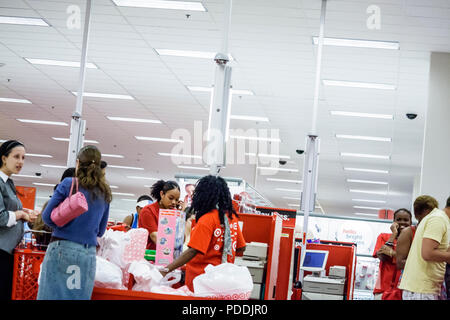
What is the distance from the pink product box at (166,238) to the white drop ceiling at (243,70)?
424 centimetres

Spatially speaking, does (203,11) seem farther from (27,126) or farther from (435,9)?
(27,126)

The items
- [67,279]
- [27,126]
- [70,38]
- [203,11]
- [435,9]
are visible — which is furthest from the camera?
[27,126]

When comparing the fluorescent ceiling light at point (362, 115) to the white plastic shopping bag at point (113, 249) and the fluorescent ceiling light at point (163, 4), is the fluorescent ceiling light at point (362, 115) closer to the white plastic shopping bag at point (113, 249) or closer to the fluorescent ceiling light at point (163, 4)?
the fluorescent ceiling light at point (163, 4)

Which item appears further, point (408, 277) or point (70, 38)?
point (70, 38)

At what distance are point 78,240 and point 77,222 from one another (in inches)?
3.8

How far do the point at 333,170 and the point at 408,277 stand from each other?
603 inches

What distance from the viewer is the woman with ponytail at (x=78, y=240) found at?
10.6 feet

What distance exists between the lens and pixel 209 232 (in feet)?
12.3

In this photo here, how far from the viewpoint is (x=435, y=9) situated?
7375mm

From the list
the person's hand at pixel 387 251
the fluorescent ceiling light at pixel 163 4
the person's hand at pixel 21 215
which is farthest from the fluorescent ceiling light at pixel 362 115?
the person's hand at pixel 21 215

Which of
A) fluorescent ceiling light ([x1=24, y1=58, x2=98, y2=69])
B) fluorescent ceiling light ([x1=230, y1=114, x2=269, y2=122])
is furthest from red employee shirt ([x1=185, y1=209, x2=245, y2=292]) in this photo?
fluorescent ceiling light ([x1=230, y1=114, x2=269, y2=122])

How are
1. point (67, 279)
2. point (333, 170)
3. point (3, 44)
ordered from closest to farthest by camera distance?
1. point (67, 279)
2. point (3, 44)
3. point (333, 170)

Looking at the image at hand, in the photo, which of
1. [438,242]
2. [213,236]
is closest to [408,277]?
[438,242]

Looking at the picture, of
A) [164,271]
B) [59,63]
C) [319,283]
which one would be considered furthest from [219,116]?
[59,63]
